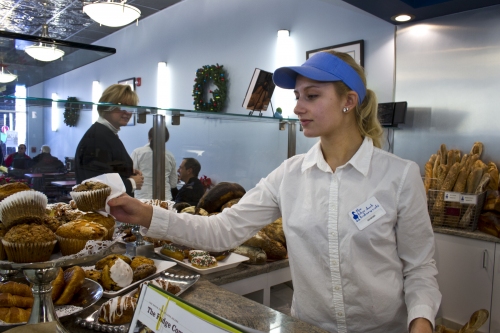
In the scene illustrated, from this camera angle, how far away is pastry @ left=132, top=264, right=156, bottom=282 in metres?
1.65

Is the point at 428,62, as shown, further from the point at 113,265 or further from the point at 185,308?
the point at 185,308

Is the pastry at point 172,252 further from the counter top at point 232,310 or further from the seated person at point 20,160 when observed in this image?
the seated person at point 20,160

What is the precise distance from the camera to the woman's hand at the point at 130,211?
4.55 feet

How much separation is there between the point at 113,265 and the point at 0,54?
9.14 meters

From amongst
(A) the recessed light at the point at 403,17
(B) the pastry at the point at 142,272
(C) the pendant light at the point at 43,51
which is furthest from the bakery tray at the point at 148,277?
(C) the pendant light at the point at 43,51

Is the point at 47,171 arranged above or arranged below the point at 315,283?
above

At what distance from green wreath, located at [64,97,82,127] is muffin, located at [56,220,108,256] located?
3.26 feet

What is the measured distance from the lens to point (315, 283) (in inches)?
61.9

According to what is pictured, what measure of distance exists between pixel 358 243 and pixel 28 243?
1.07 meters

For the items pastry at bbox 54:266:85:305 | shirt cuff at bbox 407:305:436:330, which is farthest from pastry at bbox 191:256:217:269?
shirt cuff at bbox 407:305:436:330

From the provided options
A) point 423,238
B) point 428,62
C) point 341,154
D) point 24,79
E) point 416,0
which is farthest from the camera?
point 24,79

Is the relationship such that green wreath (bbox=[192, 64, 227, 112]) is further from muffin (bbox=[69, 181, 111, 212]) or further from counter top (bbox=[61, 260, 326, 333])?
muffin (bbox=[69, 181, 111, 212])

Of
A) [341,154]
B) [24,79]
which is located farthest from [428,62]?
[24,79]

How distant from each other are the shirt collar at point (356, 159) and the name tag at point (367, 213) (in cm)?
12
